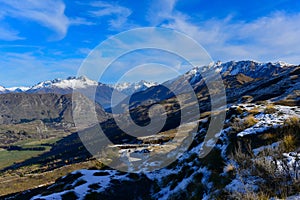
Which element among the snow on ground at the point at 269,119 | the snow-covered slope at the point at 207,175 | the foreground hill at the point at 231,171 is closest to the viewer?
the foreground hill at the point at 231,171

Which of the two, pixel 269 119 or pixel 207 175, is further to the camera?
pixel 269 119

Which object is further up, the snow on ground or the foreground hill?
the snow on ground

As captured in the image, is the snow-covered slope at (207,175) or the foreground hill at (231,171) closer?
the foreground hill at (231,171)

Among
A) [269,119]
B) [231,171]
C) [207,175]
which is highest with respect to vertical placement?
[269,119]

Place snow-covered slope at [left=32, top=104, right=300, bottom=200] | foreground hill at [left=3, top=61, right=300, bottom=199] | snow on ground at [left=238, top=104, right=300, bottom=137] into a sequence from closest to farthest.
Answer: foreground hill at [left=3, top=61, right=300, bottom=199] < snow-covered slope at [left=32, top=104, right=300, bottom=200] < snow on ground at [left=238, top=104, right=300, bottom=137]

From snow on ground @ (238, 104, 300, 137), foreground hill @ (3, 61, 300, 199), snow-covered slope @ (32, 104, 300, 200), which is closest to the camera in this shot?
foreground hill @ (3, 61, 300, 199)

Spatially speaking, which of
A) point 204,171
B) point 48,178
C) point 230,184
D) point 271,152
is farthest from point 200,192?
point 48,178

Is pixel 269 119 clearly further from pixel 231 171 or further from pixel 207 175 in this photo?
pixel 231 171

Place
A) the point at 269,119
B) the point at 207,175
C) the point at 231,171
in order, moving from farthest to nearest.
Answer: the point at 269,119 < the point at 207,175 < the point at 231,171

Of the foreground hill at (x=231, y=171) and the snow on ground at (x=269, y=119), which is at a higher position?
the snow on ground at (x=269, y=119)

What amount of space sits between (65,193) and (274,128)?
103 feet

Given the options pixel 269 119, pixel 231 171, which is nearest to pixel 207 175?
pixel 231 171

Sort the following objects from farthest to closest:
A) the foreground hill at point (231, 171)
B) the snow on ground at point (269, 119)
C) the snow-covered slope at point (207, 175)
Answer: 1. the snow on ground at point (269, 119)
2. the snow-covered slope at point (207, 175)
3. the foreground hill at point (231, 171)

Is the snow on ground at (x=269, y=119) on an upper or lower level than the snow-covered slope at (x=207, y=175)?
upper
